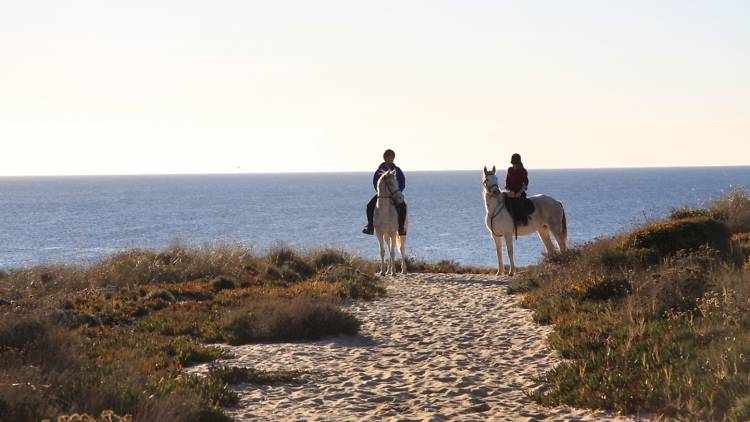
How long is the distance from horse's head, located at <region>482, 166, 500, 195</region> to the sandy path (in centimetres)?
466

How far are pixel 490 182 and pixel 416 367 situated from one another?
35.2ft

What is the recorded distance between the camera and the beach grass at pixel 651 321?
859cm

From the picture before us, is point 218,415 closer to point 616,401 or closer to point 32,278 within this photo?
point 616,401

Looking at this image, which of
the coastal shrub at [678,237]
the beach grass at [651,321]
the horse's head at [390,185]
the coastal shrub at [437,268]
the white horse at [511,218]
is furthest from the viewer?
the coastal shrub at [437,268]

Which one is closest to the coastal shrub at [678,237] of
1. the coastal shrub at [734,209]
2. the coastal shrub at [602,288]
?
the coastal shrub at [602,288]

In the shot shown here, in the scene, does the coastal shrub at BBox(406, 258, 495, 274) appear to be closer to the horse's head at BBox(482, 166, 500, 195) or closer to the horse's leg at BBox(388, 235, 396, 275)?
the horse's leg at BBox(388, 235, 396, 275)

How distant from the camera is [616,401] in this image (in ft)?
29.0

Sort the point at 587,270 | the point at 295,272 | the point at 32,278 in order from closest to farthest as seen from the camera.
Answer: the point at 587,270, the point at 32,278, the point at 295,272

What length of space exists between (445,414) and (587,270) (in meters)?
8.76

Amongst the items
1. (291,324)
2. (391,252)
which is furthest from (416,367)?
(391,252)

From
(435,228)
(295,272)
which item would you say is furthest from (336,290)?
(435,228)

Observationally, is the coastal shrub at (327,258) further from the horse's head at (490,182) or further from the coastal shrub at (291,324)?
the coastal shrub at (291,324)

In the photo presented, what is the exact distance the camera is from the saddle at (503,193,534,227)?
71.4 ft

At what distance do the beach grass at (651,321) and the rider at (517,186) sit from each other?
7.50ft
